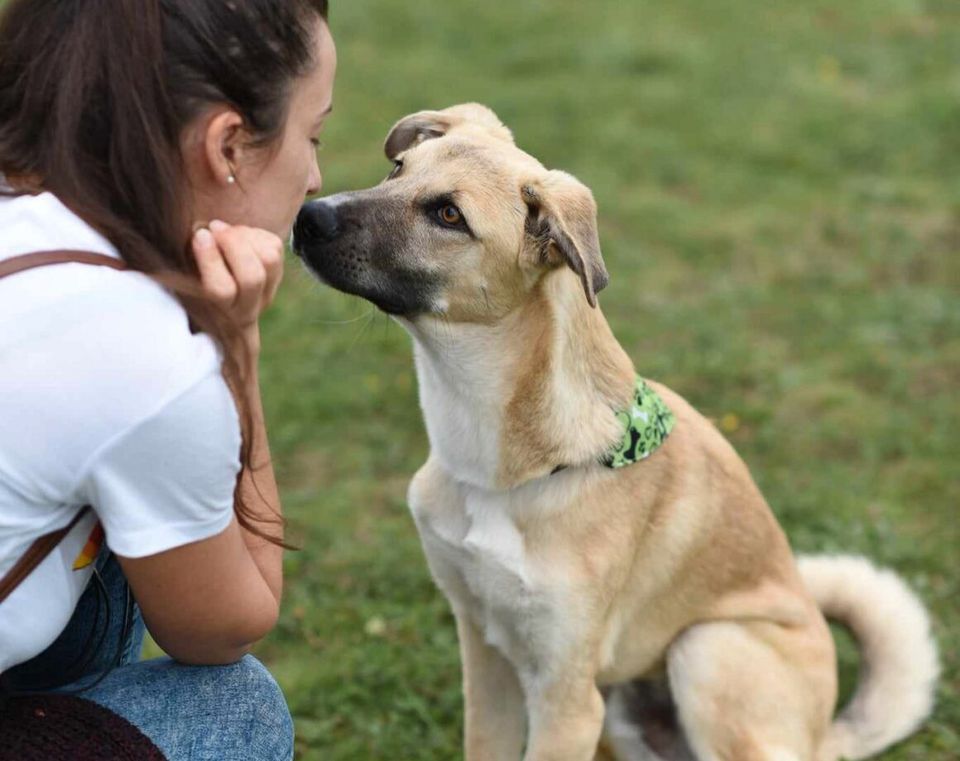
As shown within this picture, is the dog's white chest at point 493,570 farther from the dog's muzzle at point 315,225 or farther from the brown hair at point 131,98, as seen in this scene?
the brown hair at point 131,98

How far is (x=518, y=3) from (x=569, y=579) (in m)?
7.27

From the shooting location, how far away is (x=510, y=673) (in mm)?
3285

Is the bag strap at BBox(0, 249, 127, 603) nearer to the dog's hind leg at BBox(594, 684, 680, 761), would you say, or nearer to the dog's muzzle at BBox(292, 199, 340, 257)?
the dog's muzzle at BBox(292, 199, 340, 257)

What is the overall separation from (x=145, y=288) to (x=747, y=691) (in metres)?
1.89

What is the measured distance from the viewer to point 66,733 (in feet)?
7.38

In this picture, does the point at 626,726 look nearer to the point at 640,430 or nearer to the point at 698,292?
the point at 640,430

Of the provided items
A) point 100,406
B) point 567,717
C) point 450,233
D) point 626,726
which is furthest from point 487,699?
point 100,406

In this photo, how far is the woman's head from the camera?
198 cm

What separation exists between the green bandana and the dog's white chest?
→ 290 mm

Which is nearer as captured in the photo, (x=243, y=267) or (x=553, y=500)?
(x=243, y=267)

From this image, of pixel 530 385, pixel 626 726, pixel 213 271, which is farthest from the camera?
pixel 626 726

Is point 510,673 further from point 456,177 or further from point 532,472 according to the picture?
point 456,177

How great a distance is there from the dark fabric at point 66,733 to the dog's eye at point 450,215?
1.24m

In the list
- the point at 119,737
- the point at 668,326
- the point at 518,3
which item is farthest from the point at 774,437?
the point at 518,3
